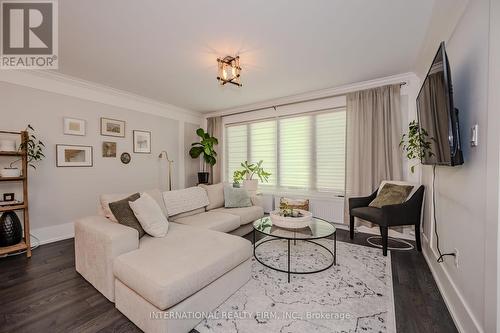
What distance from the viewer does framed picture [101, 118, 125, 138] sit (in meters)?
3.79

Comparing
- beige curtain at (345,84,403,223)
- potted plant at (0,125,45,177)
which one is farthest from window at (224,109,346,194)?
potted plant at (0,125,45,177)

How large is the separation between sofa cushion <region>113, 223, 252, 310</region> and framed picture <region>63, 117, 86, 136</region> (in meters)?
2.49

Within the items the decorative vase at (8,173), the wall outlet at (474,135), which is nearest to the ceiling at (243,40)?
the wall outlet at (474,135)

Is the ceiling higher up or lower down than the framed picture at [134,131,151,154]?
higher up

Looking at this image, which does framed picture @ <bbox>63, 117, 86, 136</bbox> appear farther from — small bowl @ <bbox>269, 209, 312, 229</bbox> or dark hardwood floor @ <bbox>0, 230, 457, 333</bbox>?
small bowl @ <bbox>269, 209, 312, 229</bbox>

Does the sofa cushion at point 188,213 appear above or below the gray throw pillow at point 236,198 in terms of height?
below

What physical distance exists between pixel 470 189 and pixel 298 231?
1.47m

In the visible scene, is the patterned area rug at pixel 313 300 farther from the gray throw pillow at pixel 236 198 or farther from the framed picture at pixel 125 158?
the framed picture at pixel 125 158

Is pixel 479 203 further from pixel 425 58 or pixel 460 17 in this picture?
pixel 425 58

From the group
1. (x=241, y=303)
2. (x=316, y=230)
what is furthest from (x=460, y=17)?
(x=241, y=303)

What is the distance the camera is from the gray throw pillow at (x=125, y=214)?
6.77ft

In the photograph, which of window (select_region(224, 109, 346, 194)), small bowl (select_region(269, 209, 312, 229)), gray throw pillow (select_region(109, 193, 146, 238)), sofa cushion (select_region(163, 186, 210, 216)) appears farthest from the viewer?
window (select_region(224, 109, 346, 194))

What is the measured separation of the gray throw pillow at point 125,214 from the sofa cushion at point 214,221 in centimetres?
70

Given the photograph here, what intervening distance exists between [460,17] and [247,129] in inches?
150
